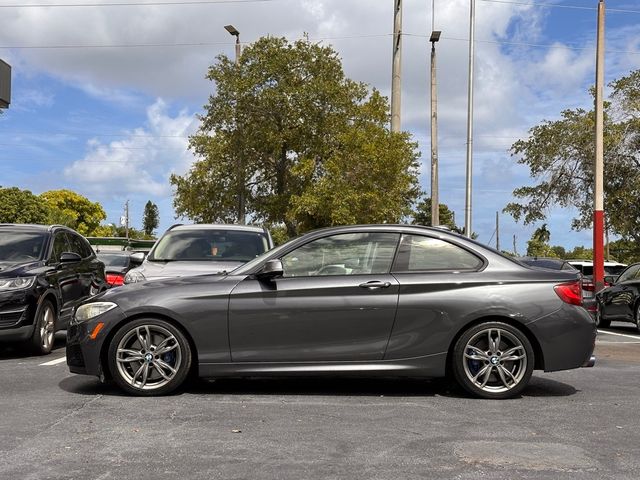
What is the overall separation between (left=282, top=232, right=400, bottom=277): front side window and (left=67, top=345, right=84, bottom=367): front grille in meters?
1.88

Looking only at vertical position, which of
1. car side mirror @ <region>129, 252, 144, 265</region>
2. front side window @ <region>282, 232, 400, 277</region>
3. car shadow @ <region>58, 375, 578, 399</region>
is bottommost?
car shadow @ <region>58, 375, 578, 399</region>

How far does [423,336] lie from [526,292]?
96cm

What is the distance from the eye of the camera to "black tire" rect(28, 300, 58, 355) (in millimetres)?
9203

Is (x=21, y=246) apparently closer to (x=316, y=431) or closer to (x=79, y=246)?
(x=79, y=246)

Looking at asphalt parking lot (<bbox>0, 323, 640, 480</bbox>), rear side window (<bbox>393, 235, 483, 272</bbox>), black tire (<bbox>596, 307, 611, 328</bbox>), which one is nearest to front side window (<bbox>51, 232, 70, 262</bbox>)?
asphalt parking lot (<bbox>0, 323, 640, 480</bbox>)

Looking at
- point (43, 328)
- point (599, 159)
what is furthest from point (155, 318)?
point (599, 159)

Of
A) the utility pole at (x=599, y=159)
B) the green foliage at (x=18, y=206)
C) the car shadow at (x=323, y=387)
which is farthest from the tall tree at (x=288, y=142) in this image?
the green foliage at (x=18, y=206)

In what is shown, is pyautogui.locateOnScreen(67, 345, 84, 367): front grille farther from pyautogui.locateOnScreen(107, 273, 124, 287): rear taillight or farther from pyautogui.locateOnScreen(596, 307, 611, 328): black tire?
pyautogui.locateOnScreen(596, 307, 611, 328): black tire

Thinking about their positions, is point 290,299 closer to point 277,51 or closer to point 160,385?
point 160,385

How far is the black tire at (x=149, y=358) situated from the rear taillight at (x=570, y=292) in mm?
3208

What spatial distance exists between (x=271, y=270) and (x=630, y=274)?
40.8 ft

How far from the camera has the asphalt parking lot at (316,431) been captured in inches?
175

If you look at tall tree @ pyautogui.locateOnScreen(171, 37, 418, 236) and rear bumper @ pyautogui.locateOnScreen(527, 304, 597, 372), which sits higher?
tall tree @ pyautogui.locateOnScreen(171, 37, 418, 236)

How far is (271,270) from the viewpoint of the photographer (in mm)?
6371
